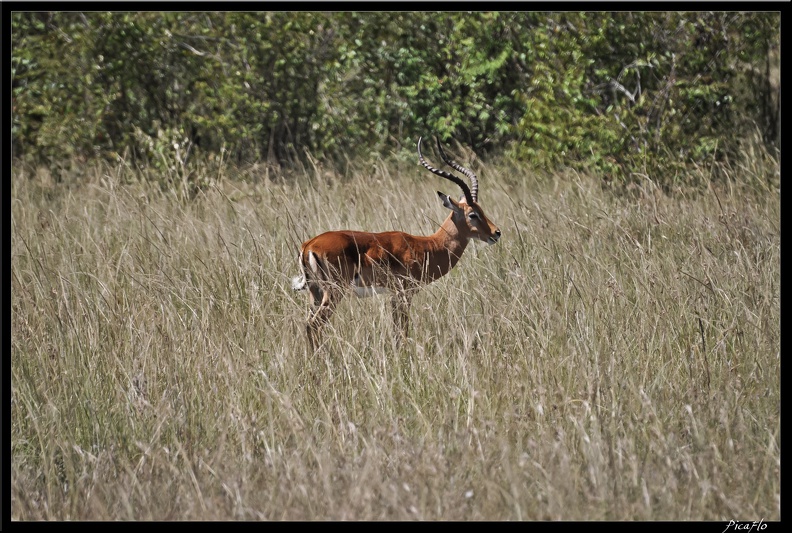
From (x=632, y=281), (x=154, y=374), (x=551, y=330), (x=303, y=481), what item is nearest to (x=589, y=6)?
(x=632, y=281)

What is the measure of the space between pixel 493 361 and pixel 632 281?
1135mm

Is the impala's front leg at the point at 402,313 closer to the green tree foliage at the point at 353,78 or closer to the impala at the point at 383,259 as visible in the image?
the impala at the point at 383,259

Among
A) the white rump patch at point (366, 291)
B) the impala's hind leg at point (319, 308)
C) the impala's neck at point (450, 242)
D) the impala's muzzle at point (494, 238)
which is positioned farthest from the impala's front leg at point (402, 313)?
the impala's muzzle at point (494, 238)

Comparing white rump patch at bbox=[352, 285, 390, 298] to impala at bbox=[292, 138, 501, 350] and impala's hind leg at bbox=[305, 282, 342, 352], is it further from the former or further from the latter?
impala's hind leg at bbox=[305, 282, 342, 352]

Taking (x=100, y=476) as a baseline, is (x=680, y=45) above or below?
above

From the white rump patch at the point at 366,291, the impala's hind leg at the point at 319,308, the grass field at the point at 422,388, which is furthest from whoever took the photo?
the white rump patch at the point at 366,291

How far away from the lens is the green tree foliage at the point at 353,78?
7.99m

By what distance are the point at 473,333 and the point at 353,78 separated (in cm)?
699

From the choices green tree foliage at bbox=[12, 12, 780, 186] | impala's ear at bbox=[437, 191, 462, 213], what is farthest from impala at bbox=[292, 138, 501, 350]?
green tree foliage at bbox=[12, 12, 780, 186]

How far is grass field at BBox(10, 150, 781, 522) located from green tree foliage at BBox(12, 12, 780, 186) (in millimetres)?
2900

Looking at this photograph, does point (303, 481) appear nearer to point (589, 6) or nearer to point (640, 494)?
point (640, 494)

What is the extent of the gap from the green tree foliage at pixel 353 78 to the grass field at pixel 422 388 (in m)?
2.90

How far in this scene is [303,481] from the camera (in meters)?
2.78

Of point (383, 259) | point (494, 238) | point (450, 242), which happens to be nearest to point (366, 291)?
point (383, 259)
